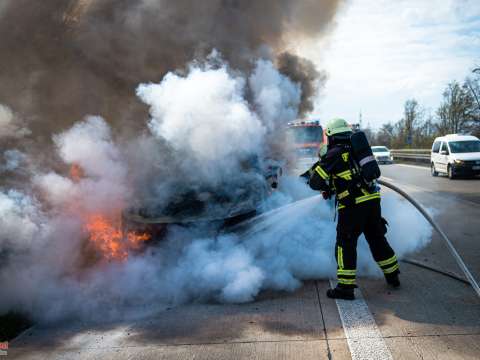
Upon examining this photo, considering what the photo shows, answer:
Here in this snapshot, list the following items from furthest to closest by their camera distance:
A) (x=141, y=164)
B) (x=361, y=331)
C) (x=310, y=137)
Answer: (x=310, y=137) < (x=141, y=164) < (x=361, y=331)

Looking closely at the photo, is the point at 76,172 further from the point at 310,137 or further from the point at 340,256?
the point at 310,137

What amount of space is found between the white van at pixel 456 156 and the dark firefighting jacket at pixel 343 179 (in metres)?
14.3

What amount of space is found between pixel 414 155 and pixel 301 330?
2998 centimetres

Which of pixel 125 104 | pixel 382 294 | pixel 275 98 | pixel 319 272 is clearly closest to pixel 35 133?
pixel 125 104

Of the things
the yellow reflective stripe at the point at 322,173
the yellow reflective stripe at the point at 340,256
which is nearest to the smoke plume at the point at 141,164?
the yellow reflective stripe at the point at 340,256

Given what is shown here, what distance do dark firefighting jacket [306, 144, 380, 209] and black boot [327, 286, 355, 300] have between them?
2.71 feet

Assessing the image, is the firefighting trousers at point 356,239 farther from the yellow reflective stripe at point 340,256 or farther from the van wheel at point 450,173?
the van wheel at point 450,173

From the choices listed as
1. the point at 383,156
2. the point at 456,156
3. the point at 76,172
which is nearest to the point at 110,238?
the point at 76,172

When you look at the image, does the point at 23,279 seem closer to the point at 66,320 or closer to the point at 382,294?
the point at 66,320

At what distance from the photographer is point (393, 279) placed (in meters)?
4.82

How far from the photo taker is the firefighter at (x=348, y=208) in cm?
461

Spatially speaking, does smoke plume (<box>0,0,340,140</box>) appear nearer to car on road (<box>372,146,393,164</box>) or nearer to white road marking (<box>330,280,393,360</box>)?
white road marking (<box>330,280,393,360</box>)

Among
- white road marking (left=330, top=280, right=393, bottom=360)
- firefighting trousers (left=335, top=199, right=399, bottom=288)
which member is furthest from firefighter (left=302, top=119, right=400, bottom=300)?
white road marking (left=330, top=280, right=393, bottom=360)

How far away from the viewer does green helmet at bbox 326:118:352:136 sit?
4.80m
